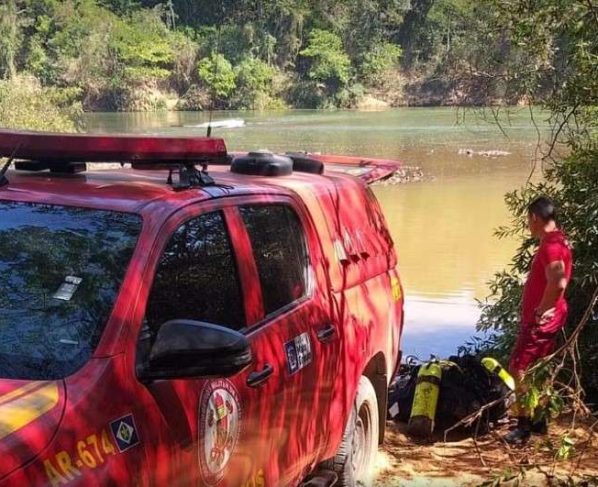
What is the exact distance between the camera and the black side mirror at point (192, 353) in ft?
7.72

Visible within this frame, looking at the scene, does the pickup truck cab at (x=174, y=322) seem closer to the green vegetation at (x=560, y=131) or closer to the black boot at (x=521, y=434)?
the black boot at (x=521, y=434)

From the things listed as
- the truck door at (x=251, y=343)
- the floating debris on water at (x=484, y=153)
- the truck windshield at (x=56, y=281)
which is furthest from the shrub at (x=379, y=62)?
the truck windshield at (x=56, y=281)

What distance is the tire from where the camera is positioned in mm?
4242

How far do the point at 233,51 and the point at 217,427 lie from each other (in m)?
80.9

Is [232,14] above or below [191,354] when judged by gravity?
above

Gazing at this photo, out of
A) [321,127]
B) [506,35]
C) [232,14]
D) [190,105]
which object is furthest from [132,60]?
[506,35]

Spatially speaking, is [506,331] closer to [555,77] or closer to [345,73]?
[555,77]

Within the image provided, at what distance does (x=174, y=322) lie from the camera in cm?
241

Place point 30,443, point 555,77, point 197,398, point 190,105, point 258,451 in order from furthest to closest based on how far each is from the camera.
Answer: point 190,105 < point 555,77 < point 258,451 < point 197,398 < point 30,443

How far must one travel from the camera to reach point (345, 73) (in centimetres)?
8000

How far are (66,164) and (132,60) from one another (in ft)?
256

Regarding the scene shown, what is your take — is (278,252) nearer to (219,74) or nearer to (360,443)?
(360,443)

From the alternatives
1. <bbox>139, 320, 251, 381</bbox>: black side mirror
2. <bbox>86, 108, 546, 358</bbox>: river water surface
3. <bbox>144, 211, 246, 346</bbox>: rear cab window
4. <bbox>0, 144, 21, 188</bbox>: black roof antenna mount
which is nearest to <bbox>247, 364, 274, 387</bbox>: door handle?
<bbox>144, 211, 246, 346</bbox>: rear cab window

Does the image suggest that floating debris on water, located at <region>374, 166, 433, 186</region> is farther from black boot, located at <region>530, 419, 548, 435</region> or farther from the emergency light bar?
the emergency light bar
